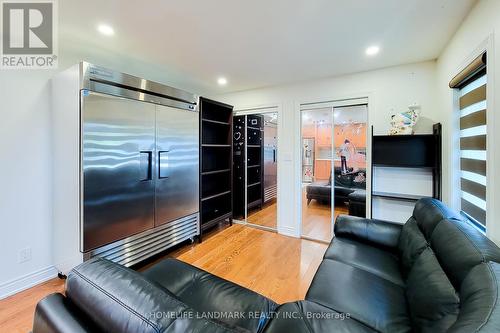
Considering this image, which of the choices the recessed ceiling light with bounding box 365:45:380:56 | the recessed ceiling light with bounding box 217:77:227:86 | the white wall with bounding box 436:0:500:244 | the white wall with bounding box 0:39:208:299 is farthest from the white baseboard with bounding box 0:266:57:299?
the recessed ceiling light with bounding box 365:45:380:56

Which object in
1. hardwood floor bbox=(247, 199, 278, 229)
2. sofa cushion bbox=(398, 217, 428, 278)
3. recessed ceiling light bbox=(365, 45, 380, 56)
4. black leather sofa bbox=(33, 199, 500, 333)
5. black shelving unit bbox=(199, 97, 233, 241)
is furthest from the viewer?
hardwood floor bbox=(247, 199, 278, 229)

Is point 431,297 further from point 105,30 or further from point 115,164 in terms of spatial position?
point 105,30

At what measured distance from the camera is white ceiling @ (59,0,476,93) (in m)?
1.76

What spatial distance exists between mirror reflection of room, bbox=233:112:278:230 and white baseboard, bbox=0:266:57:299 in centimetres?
278

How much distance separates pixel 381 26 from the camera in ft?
6.63

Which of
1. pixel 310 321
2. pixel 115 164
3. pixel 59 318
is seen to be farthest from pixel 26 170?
pixel 310 321

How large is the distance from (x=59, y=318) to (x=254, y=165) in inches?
154

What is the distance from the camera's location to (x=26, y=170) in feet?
7.16

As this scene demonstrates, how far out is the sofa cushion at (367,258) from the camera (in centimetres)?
167

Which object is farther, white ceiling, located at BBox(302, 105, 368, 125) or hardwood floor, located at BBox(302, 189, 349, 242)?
hardwood floor, located at BBox(302, 189, 349, 242)

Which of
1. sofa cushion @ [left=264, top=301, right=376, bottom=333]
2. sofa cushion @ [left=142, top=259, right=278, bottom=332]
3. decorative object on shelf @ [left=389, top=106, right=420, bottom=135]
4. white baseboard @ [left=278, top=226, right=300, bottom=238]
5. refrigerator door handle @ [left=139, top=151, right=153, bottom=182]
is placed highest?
decorative object on shelf @ [left=389, top=106, right=420, bottom=135]

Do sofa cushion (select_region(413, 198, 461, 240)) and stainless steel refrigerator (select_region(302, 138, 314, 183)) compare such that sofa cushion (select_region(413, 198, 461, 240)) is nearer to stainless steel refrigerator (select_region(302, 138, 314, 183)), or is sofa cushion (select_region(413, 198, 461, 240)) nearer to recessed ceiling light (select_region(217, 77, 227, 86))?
stainless steel refrigerator (select_region(302, 138, 314, 183))

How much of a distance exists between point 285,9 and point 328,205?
3404 mm

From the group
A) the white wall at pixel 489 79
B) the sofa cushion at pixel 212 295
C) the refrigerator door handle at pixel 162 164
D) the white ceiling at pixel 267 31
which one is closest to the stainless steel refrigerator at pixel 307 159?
the white ceiling at pixel 267 31
